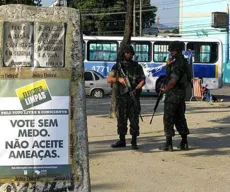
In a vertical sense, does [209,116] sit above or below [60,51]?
below

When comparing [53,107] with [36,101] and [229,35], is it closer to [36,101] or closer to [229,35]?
[36,101]

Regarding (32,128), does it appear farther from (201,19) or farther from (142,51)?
(201,19)

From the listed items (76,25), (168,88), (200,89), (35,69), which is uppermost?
(76,25)

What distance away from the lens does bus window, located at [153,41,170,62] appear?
2781cm

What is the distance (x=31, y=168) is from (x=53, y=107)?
1.65ft

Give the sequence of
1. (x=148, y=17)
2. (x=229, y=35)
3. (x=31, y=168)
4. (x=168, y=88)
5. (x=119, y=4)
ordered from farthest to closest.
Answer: (x=148, y=17) < (x=119, y=4) < (x=229, y=35) < (x=168, y=88) < (x=31, y=168)

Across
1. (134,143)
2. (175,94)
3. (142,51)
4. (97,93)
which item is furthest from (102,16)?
(175,94)

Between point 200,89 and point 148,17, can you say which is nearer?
point 200,89

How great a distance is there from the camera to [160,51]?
2806 centimetres

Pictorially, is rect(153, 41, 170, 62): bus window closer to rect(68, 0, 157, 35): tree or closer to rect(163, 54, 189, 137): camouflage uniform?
rect(163, 54, 189, 137): camouflage uniform

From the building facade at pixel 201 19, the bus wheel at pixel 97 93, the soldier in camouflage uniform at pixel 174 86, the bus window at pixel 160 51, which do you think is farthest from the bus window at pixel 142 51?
the building facade at pixel 201 19

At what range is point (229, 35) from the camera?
54094 mm

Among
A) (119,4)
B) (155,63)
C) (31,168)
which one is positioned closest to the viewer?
(31,168)

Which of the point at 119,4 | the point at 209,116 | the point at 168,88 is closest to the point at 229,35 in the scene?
the point at 119,4
